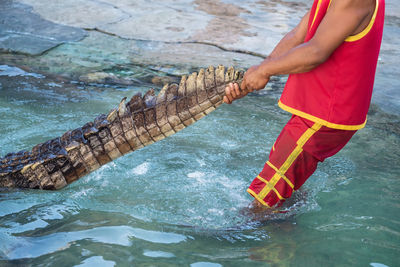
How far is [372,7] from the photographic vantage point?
1.71m

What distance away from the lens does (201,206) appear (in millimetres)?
2402

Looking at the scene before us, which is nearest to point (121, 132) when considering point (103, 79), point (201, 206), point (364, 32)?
point (201, 206)

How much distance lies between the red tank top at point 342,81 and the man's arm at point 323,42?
0.08 meters

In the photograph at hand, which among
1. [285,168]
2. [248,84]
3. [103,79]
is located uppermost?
[248,84]

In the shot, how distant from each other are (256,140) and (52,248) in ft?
6.27

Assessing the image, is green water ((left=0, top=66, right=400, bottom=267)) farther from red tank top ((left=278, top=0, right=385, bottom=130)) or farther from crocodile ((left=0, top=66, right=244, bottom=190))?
red tank top ((left=278, top=0, right=385, bottom=130))

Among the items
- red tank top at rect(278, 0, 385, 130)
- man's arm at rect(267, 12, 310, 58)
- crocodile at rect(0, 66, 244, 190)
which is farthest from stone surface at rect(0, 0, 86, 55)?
red tank top at rect(278, 0, 385, 130)

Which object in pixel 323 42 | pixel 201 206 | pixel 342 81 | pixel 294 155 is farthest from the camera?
pixel 201 206

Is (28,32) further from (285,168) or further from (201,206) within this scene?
(285,168)

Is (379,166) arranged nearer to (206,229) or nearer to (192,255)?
(206,229)

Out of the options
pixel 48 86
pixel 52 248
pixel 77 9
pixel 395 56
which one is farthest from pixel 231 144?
pixel 77 9

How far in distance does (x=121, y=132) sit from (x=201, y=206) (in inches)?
25.2

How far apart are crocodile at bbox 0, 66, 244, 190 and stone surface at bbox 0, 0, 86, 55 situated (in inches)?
120

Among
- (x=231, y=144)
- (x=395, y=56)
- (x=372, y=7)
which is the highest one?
(x=372, y=7)
